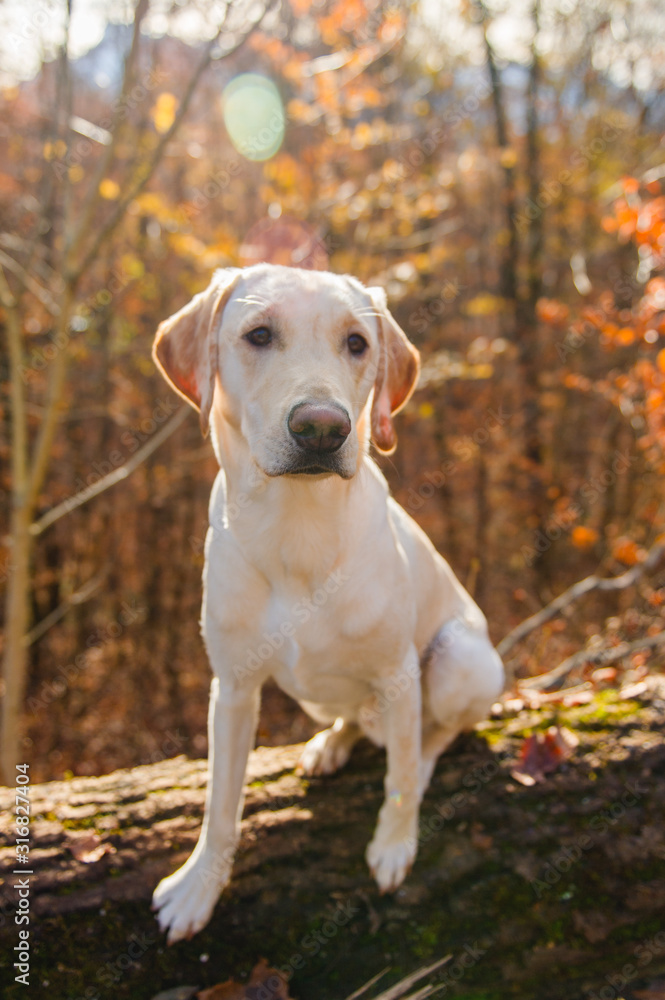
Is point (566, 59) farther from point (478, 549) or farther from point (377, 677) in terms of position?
point (377, 677)

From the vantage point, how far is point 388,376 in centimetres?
234

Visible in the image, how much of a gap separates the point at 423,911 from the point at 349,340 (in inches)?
77.4

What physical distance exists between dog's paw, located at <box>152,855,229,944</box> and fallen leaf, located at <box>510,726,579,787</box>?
3.97 feet

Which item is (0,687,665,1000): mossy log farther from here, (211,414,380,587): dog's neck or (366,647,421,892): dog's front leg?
(211,414,380,587): dog's neck

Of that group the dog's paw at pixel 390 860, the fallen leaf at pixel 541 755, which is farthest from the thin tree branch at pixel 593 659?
the dog's paw at pixel 390 860

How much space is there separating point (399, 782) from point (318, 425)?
1394 mm

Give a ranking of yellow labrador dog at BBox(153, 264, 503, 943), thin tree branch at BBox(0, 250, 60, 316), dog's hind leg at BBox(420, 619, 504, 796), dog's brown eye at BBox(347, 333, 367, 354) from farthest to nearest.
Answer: thin tree branch at BBox(0, 250, 60, 316) < dog's hind leg at BBox(420, 619, 504, 796) < dog's brown eye at BBox(347, 333, 367, 354) < yellow labrador dog at BBox(153, 264, 503, 943)

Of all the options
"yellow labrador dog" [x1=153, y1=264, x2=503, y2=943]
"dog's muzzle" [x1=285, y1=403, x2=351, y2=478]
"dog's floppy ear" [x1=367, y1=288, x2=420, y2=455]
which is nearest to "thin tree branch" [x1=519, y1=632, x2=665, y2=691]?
"yellow labrador dog" [x1=153, y1=264, x2=503, y2=943]

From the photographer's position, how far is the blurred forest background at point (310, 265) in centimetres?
446

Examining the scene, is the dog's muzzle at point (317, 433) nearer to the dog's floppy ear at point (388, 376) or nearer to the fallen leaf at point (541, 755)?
the dog's floppy ear at point (388, 376)

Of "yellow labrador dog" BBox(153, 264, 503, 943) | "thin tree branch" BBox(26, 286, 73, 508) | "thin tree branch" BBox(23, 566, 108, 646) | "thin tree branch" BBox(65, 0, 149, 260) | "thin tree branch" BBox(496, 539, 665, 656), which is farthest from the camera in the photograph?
"thin tree branch" BBox(23, 566, 108, 646)

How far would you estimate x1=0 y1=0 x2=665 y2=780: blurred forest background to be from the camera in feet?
14.6

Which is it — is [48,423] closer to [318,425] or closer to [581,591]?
[318,425]

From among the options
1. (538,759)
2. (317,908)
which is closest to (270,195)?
(538,759)
